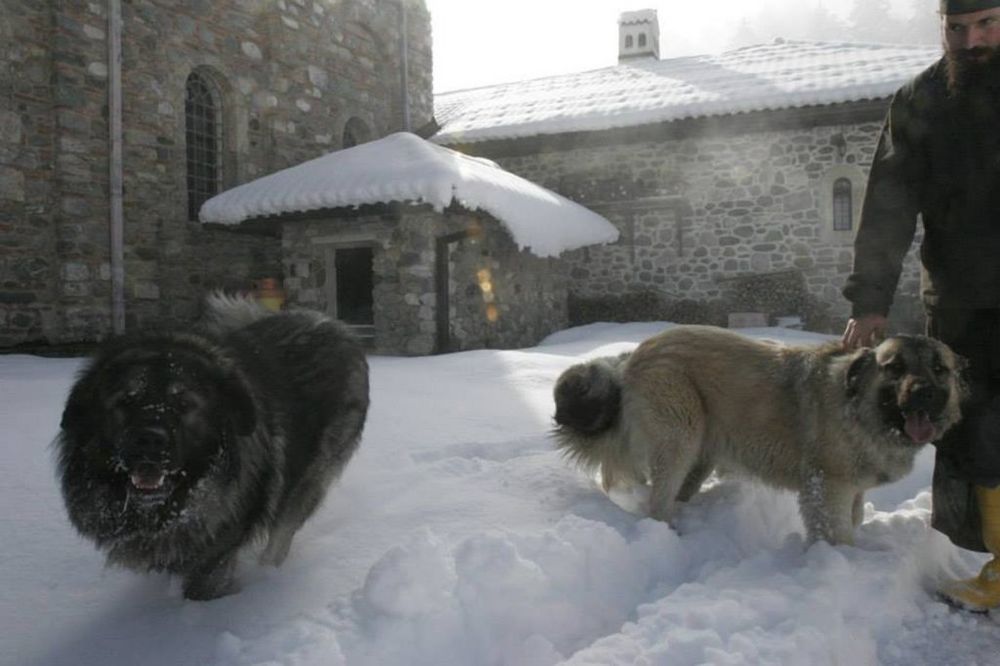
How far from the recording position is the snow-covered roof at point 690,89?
41.2 feet

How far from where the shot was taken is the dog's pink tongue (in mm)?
2600

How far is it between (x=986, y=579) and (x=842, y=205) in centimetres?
1226

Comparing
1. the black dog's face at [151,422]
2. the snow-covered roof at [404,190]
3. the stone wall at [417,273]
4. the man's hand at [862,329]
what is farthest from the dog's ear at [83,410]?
the stone wall at [417,273]

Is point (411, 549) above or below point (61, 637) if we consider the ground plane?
above

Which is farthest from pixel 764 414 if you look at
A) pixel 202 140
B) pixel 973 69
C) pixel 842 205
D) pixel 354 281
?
pixel 354 281

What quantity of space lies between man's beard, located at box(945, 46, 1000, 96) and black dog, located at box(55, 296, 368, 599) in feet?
9.68

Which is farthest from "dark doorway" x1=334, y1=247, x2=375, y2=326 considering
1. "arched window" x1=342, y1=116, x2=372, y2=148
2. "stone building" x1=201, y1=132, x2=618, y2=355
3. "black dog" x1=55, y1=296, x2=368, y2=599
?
"black dog" x1=55, y1=296, x2=368, y2=599

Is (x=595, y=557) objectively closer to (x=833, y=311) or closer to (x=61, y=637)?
(x=61, y=637)

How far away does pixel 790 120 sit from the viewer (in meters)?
13.1

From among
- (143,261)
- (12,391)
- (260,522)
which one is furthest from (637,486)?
(143,261)

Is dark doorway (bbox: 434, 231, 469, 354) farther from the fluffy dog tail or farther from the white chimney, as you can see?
the white chimney

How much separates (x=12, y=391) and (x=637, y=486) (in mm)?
5410

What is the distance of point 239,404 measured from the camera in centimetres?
241

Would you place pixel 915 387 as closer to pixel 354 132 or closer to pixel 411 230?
pixel 411 230
